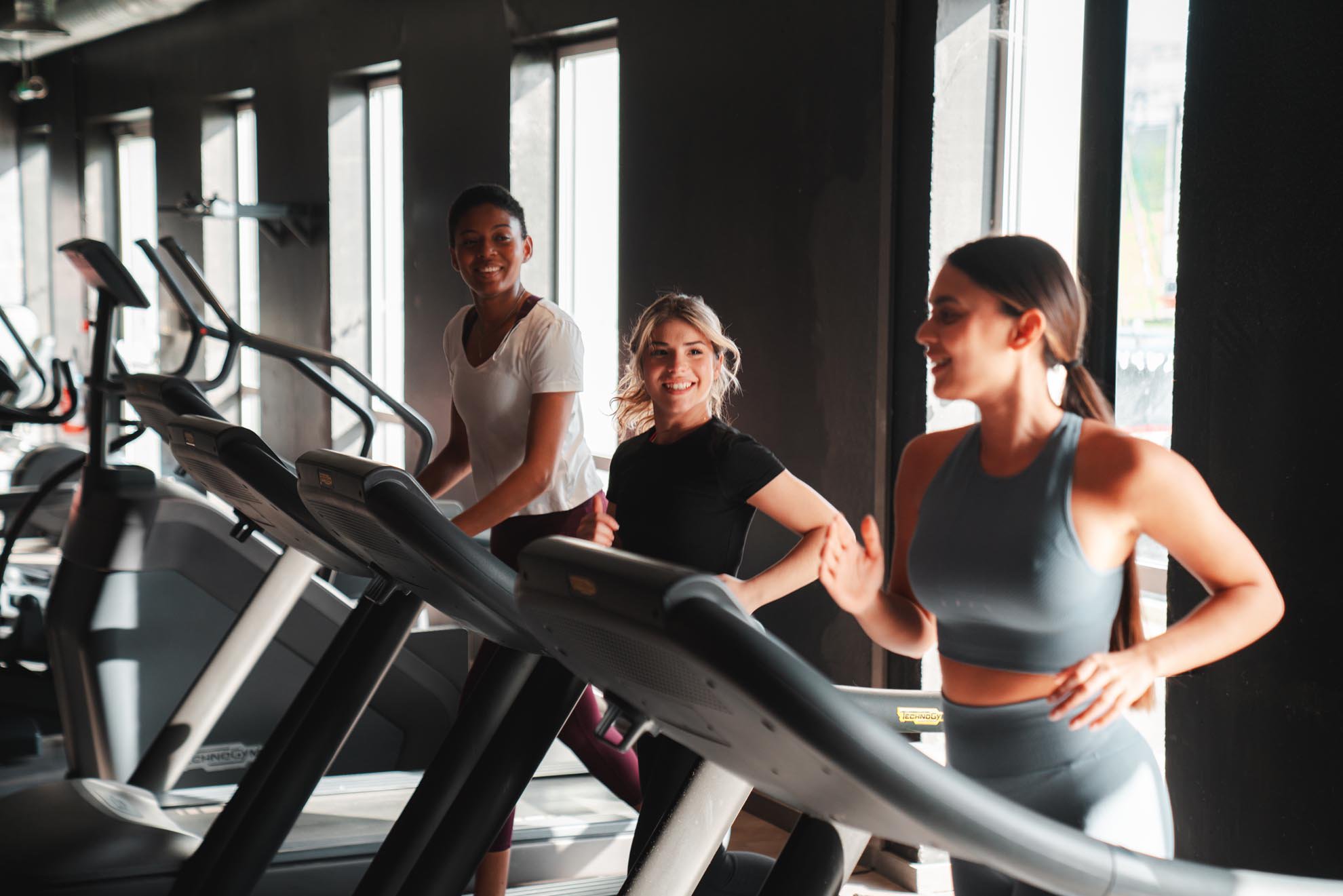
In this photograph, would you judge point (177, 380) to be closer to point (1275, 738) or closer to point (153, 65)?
point (1275, 738)

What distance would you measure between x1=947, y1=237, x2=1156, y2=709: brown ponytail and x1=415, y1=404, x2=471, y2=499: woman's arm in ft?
5.03

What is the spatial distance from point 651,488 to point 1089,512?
2.88 feet

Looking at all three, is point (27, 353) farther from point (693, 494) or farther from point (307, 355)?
point (693, 494)

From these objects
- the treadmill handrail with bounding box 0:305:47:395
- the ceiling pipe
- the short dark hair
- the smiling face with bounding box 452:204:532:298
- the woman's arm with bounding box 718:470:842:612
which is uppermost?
the ceiling pipe

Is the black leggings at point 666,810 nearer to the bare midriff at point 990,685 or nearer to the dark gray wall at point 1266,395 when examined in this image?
the bare midriff at point 990,685

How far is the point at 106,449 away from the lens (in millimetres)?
3393

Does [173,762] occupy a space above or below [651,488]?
below

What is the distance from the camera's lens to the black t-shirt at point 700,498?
210 centimetres

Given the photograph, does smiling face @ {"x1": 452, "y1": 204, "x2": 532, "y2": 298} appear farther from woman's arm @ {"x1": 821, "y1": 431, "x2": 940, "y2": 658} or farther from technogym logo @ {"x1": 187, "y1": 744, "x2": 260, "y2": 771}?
technogym logo @ {"x1": 187, "y1": 744, "x2": 260, "y2": 771}

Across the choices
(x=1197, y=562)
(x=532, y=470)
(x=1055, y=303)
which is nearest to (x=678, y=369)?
(x=532, y=470)

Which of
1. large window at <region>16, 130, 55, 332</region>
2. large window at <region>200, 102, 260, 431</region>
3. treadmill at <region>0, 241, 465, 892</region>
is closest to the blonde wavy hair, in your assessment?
treadmill at <region>0, 241, 465, 892</region>

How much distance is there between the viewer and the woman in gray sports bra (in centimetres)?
140

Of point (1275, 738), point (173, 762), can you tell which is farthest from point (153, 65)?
point (1275, 738)

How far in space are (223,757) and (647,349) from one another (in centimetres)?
201
